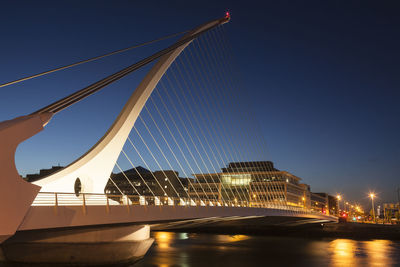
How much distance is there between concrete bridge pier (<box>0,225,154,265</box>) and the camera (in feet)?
60.7

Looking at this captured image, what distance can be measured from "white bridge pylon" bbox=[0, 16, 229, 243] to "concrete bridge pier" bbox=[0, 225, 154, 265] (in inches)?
122

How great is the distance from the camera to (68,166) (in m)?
16.1

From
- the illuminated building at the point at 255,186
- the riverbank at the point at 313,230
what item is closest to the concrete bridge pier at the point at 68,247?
the riverbank at the point at 313,230

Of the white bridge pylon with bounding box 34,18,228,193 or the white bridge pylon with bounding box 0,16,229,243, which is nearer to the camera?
the white bridge pylon with bounding box 0,16,229,243

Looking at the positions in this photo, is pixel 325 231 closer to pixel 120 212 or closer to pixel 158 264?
pixel 158 264

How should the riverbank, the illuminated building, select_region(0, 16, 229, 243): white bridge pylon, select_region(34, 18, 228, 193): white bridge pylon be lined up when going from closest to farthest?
select_region(0, 16, 229, 243): white bridge pylon, select_region(34, 18, 228, 193): white bridge pylon, the riverbank, the illuminated building

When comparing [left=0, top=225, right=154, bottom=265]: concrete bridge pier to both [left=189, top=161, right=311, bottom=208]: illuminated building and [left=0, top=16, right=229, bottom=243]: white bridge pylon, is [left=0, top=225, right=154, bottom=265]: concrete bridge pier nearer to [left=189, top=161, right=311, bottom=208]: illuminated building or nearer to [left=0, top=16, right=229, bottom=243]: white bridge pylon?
[left=0, top=16, right=229, bottom=243]: white bridge pylon

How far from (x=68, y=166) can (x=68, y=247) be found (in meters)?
4.95

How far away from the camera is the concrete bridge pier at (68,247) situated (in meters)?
18.5

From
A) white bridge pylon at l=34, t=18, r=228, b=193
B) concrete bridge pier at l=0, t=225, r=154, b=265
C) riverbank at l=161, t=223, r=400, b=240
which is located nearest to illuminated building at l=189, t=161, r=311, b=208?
riverbank at l=161, t=223, r=400, b=240

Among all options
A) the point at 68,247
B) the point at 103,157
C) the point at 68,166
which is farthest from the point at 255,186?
the point at 68,166

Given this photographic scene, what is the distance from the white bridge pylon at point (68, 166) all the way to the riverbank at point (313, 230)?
119ft

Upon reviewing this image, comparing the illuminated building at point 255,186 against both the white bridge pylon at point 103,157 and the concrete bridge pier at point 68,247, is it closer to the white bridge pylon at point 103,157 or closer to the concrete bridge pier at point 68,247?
the white bridge pylon at point 103,157

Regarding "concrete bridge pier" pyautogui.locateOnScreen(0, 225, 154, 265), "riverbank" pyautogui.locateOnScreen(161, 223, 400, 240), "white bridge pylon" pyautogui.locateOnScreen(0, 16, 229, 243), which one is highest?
"white bridge pylon" pyautogui.locateOnScreen(0, 16, 229, 243)
